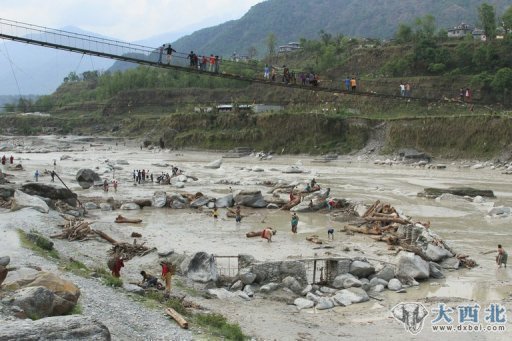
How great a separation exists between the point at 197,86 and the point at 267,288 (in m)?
108

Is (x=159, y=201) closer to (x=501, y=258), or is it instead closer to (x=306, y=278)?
(x=306, y=278)

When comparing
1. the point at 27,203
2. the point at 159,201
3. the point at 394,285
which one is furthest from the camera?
the point at 159,201

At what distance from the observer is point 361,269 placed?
1750 centimetres

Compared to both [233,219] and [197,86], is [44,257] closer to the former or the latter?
[233,219]

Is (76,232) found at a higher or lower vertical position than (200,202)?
higher

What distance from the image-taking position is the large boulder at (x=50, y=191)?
30594 mm

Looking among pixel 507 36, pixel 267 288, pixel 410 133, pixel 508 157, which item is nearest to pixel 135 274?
pixel 267 288

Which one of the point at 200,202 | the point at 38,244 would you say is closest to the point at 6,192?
the point at 200,202

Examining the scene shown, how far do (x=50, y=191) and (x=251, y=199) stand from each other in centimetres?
1167

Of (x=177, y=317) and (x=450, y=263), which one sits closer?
(x=177, y=317)

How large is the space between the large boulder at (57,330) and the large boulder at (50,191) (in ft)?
75.9

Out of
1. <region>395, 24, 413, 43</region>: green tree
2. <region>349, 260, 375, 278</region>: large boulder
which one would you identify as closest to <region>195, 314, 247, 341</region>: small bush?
<region>349, 260, 375, 278</region>: large boulder

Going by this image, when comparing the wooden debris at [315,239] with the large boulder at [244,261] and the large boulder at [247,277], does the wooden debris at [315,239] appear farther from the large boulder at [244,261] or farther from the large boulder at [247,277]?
the large boulder at [247,277]

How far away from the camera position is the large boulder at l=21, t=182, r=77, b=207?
30594 mm
